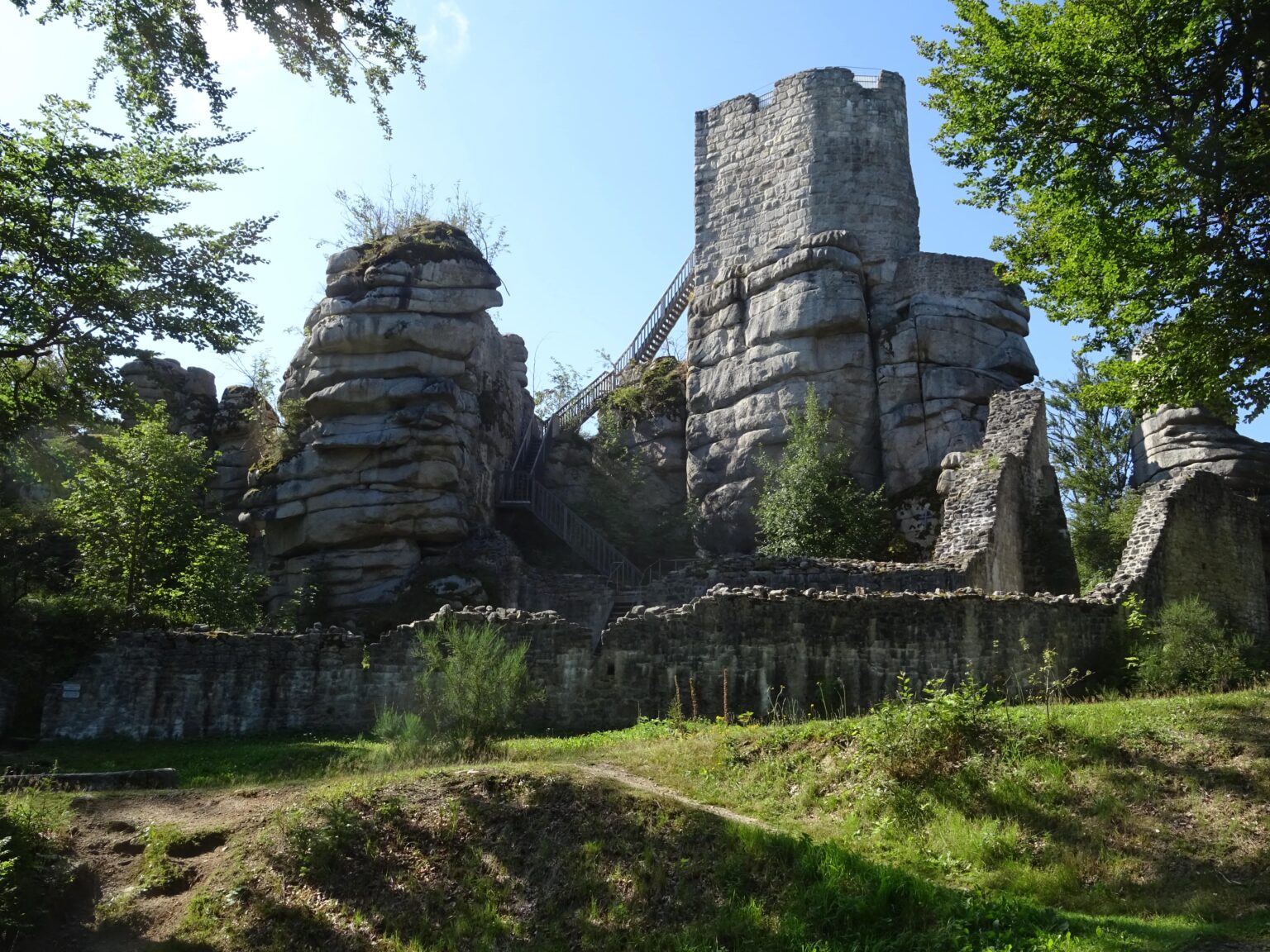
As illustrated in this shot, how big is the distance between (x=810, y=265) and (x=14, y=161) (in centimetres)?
1893

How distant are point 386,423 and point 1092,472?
2208 centimetres

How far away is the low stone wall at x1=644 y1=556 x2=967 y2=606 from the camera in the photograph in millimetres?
18984

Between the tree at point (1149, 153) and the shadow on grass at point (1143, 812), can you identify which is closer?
the shadow on grass at point (1143, 812)

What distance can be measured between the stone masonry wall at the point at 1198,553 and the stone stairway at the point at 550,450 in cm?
1097

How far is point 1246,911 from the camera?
818 cm

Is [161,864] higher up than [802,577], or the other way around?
[802,577]

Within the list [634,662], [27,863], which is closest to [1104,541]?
[634,662]

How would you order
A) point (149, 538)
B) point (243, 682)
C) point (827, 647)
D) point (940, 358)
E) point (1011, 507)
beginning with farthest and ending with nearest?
1. point (940, 358)
2. point (1011, 507)
3. point (149, 538)
4. point (243, 682)
5. point (827, 647)

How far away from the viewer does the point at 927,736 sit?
35.3 feet

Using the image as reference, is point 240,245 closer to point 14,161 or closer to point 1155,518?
point 14,161

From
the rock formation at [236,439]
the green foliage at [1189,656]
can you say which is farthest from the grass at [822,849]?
the rock formation at [236,439]

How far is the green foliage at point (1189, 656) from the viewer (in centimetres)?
1402

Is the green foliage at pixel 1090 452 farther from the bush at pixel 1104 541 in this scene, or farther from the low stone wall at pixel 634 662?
the low stone wall at pixel 634 662

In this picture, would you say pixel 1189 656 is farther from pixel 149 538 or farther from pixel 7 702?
pixel 149 538
